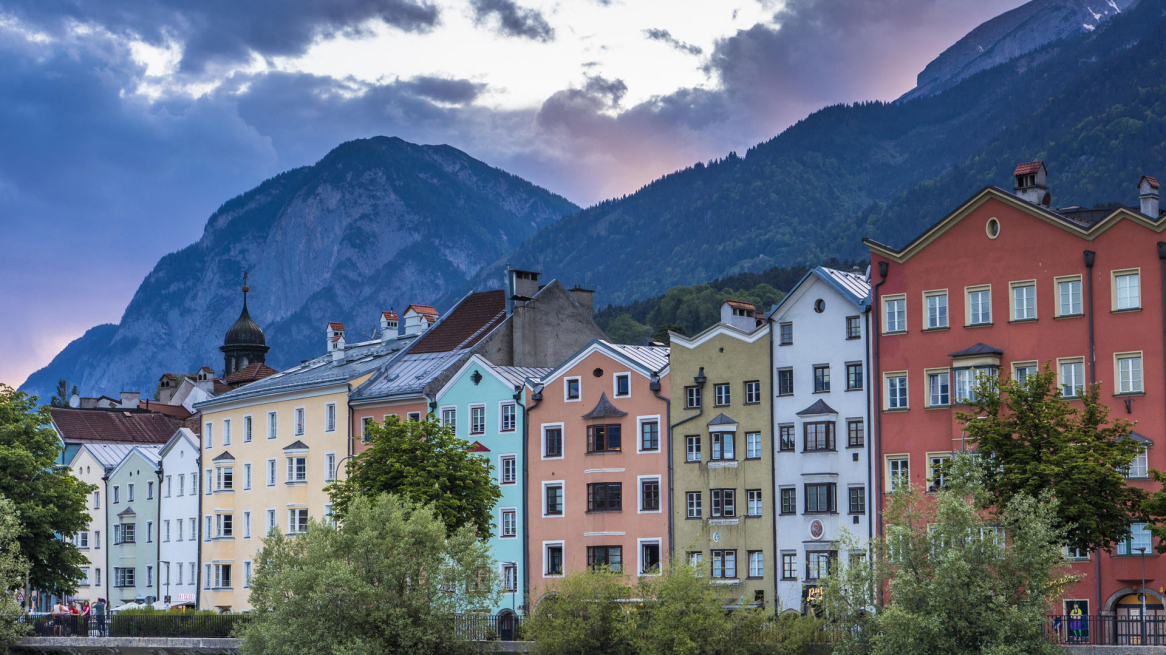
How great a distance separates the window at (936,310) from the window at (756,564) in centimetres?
1465

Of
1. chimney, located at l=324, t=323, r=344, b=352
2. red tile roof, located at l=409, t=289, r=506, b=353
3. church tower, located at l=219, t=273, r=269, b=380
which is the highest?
church tower, located at l=219, t=273, r=269, b=380

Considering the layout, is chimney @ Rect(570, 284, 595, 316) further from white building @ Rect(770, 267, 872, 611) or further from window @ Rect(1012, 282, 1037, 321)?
window @ Rect(1012, 282, 1037, 321)

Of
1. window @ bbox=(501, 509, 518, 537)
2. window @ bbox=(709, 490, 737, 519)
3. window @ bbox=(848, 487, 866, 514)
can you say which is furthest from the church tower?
window @ bbox=(848, 487, 866, 514)

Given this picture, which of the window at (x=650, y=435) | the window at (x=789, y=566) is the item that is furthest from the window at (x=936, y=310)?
the window at (x=650, y=435)

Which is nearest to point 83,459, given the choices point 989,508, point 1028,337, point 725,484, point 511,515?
point 511,515

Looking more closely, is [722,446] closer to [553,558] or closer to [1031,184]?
[553,558]

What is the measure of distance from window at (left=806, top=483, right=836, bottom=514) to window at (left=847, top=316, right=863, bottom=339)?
24.2ft

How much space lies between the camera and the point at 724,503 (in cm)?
7750

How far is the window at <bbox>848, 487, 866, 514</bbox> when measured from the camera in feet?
238

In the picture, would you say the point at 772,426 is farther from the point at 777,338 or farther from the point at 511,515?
the point at 511,515

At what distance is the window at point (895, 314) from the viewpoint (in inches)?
2824

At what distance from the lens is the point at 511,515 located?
283ft

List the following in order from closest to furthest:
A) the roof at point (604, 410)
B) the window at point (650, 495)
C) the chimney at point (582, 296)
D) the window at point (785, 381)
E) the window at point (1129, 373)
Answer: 1. the window at point (1129, 373)
2. the window at point (785, 381)
3. the window at point (650, 495)
4. the roof at point (604, 410)
5. the chimney at point (582, 296)

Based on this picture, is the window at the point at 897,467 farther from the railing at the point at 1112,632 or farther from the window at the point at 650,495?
the railing at the point at 1112,632
